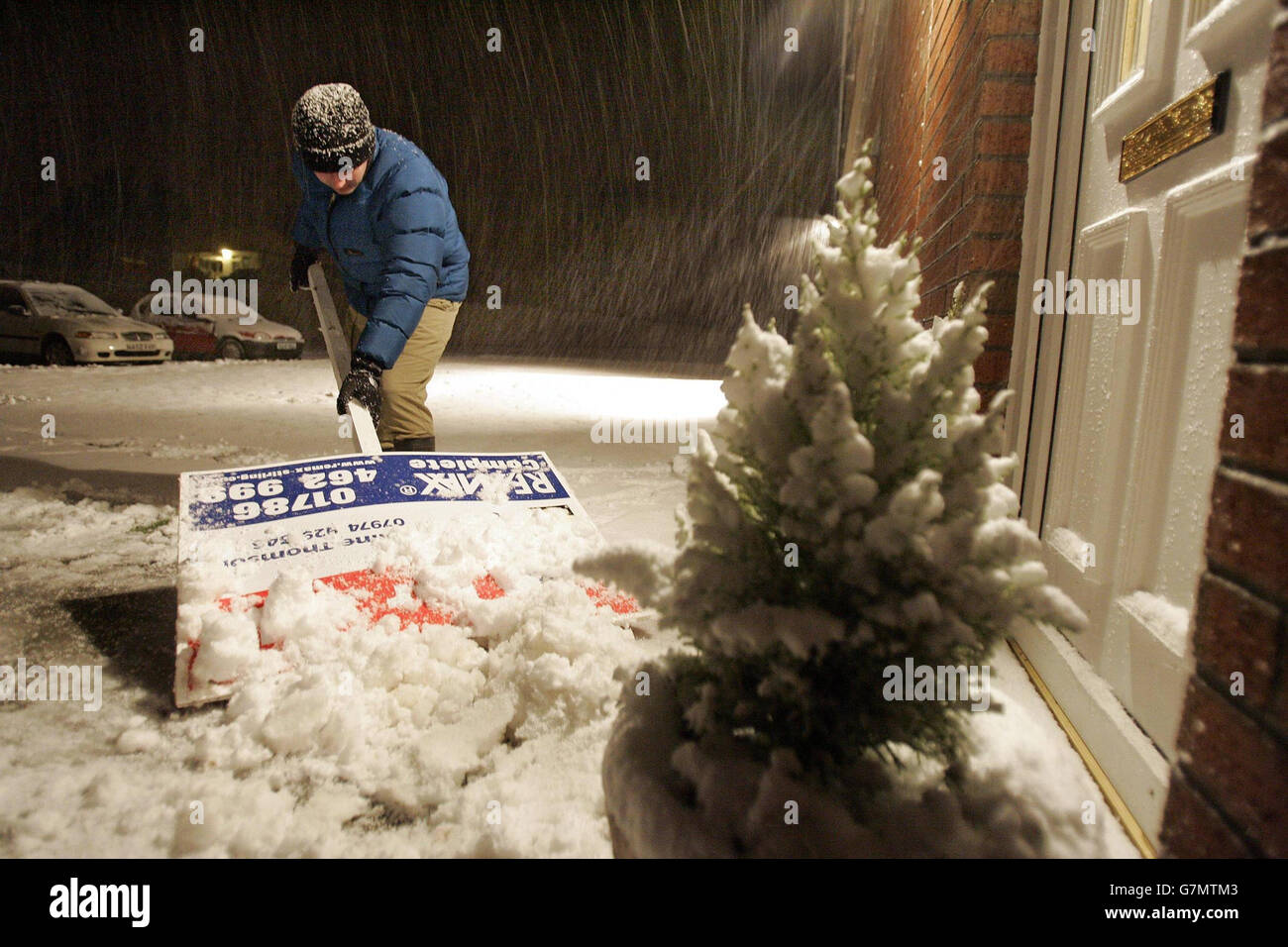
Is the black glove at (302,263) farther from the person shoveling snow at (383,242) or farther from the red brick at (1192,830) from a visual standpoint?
the red brick at (1192,830)

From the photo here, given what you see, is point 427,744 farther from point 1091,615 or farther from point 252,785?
point 1091,615

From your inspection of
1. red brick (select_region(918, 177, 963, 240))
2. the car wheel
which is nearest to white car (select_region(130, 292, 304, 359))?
the car wheel

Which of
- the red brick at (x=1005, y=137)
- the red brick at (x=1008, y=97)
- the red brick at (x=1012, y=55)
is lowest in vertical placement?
the red brick at (x=1005, y=137)

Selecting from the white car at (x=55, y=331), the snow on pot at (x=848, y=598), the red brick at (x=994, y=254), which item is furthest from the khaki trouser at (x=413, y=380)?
the white car at (x=55, y=331)

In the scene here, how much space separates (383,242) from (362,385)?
71 cm

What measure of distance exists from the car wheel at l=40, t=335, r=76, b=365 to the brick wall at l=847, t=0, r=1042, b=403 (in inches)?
476

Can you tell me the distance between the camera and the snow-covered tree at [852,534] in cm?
102

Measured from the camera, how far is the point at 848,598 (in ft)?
3.55

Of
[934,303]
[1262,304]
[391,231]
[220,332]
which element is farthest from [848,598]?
[220,332]

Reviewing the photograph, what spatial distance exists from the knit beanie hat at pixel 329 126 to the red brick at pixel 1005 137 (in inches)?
95.9

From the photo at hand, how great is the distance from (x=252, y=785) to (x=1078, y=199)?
9.20 ft

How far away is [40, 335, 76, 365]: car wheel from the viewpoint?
10.9 metres

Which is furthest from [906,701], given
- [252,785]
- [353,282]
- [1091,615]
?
[353,282]

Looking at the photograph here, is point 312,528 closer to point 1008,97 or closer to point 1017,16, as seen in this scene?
point 1008,97
